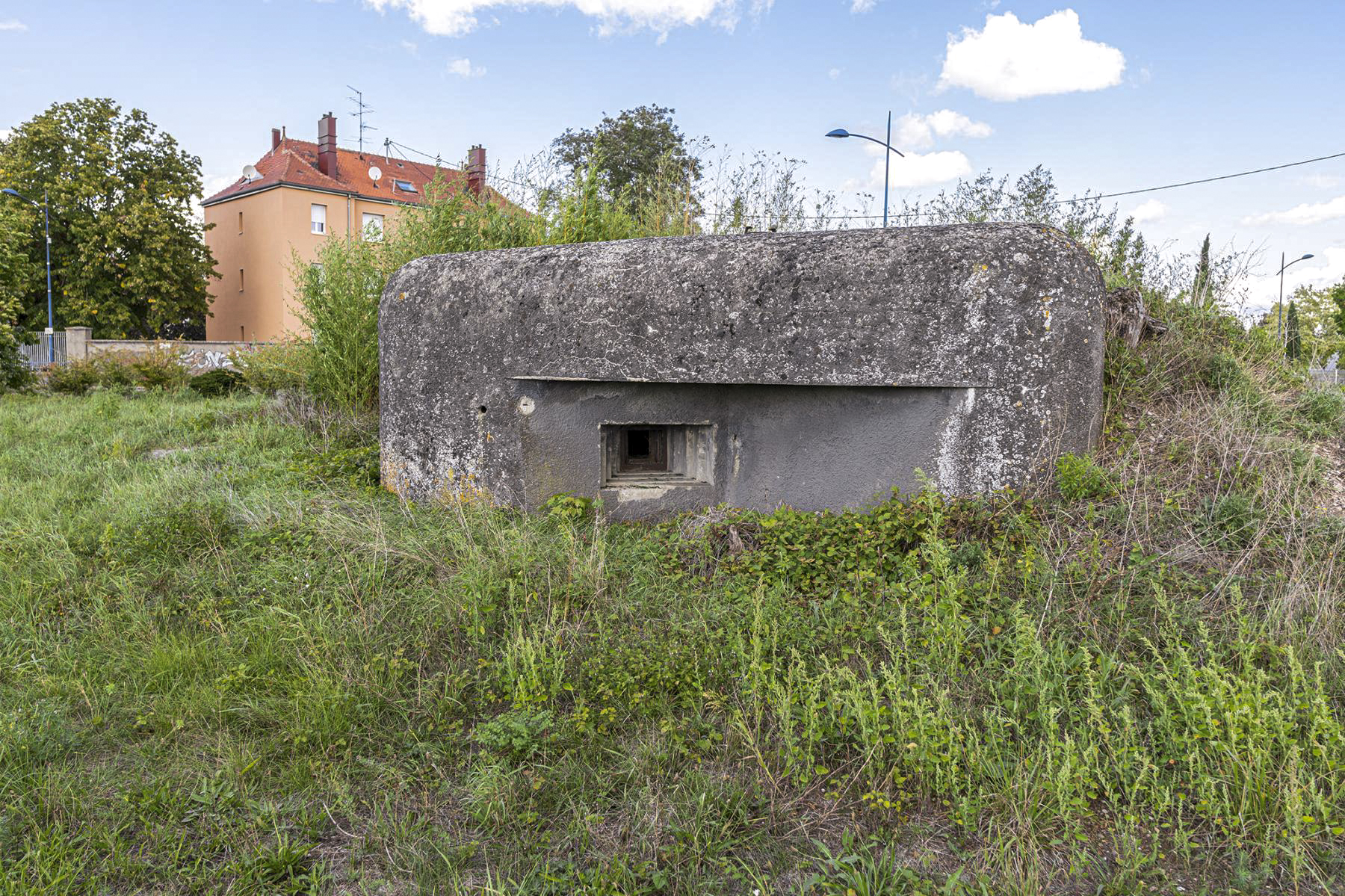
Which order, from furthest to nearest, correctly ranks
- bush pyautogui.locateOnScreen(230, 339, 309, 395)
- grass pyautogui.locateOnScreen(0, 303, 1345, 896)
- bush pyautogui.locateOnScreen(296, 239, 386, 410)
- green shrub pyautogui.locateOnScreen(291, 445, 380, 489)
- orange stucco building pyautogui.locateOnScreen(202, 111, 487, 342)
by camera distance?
orange stucco building pyautogui.locateOnScreen(202, 111, 487, 342), bush pyautogui.locateOnScreen(230, 339, 309, 395), bush pyautogui.locateOnScreen(296, 239, 386, 410), green shrub pyautogui.locateOnScreen(291, 445, 380, 489), grass pyautogui.locateOnScreen(0, 303, 1345, 896)

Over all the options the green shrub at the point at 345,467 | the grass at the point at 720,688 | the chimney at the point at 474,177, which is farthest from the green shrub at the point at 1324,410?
the chimney at the point at 474,177

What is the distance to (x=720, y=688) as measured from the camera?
8.65 ft

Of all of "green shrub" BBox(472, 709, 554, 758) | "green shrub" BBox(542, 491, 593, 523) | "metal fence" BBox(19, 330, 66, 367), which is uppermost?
"metal fence" BBox(19, 330, 66, 367)

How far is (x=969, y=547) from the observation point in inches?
129

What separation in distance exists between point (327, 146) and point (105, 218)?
739cm

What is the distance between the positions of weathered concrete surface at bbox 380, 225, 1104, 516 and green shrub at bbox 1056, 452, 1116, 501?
0.10 meters

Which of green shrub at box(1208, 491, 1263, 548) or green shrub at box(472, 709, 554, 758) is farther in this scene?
green shrub at box(1208, 491, 1263, 548)

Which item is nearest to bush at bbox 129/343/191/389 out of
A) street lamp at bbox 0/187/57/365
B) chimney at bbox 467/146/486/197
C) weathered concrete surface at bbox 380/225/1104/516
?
chimney at bbox 467/146/486/197

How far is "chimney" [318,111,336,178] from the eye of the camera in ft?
91.1

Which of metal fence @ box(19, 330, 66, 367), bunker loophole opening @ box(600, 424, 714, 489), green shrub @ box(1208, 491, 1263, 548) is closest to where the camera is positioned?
green shrub @ box(1208, 491, 1263, 548)

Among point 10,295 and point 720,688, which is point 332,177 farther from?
point 720,688

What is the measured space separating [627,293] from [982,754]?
8.18 feet

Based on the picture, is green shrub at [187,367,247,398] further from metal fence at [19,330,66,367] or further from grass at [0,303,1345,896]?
metal fence at [19,330,66,367]

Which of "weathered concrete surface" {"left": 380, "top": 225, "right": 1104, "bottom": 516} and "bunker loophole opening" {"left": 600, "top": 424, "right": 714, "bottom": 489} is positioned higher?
"weathered concrete surface" {"left": 380, "top": 225, "right": 1104, "bottom": 516}
